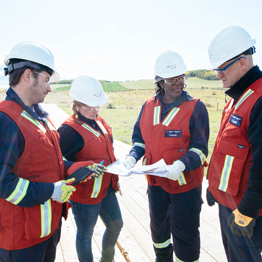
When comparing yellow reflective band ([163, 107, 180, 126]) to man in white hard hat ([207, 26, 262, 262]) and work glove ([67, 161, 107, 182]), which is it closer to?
man in white hard hat ([207, 26, 262, 262])

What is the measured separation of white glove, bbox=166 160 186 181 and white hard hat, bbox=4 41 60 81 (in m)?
1.18

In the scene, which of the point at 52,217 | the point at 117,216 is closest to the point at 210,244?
the point at 117,216

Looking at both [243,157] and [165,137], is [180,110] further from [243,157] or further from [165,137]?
[243,157]

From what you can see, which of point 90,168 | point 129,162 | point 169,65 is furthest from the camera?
point 129,162

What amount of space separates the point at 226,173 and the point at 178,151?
468 millimetres

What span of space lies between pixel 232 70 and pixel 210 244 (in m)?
1.85

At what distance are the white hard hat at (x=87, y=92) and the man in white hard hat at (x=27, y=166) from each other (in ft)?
1.62

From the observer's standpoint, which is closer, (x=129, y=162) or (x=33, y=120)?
(x=33, y=120)

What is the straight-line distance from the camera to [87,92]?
6.70 ft

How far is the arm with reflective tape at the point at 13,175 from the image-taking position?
1185 mm

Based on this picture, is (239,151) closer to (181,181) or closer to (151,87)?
(181,181)

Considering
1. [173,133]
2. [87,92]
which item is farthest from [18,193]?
[173,133]

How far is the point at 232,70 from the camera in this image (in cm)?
158

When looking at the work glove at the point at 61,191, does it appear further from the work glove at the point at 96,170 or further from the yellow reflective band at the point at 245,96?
the yellow reflective band at the point at 245,96
